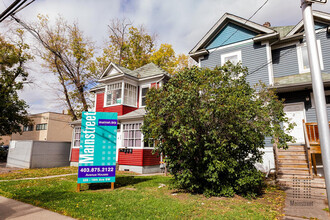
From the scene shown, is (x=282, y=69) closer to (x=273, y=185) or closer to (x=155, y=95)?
(x=273, y=185)

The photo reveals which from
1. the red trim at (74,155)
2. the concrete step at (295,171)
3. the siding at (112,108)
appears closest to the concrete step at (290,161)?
the concrete step at (295,171)

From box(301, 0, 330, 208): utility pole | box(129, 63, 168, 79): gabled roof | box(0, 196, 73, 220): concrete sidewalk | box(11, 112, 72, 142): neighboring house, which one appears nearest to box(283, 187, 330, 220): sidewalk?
box(301, 0, 330, 208): utility pole

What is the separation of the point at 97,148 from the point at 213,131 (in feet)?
15.6

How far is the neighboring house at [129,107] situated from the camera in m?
14.5

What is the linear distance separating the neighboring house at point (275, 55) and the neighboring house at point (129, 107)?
4748mm

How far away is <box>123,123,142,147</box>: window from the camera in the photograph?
14.7 metres

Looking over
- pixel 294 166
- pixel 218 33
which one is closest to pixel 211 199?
pixel 294 166

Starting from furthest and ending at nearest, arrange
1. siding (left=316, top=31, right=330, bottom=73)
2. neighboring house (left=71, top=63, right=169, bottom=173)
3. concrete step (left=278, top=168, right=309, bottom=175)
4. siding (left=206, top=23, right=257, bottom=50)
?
neighboring house (left=71, top=63, right=169, bottom=173), siding (left=206, top=23, right=257, bottom=50), siding (left=316, top=31, right=330, bottom=73), concrete step (left=278, top=168, right=309, bottom=175)

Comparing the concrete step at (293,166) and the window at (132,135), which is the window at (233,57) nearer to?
the concrete step at (293,166)

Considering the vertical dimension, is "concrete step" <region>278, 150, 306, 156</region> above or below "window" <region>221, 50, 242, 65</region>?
below

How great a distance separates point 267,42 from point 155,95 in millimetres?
8854

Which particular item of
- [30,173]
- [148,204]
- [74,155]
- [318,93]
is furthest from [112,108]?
[318,93]

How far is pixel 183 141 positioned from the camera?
21.1ft

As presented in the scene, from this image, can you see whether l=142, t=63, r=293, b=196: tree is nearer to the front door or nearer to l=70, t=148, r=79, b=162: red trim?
the front door
